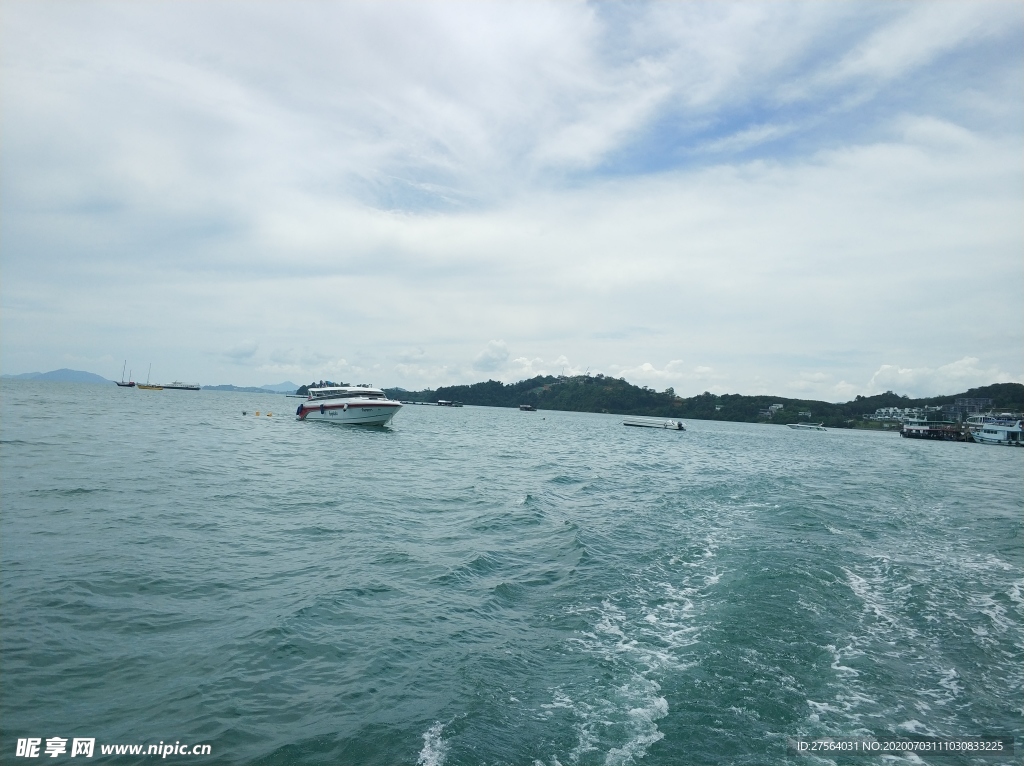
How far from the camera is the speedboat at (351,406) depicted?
5753 cm

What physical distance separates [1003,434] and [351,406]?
116385 mm

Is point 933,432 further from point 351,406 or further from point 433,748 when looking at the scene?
point 433,748

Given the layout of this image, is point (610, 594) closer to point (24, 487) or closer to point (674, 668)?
point (674, 668)

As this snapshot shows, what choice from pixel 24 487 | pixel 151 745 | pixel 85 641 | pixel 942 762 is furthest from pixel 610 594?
pixel 24 487

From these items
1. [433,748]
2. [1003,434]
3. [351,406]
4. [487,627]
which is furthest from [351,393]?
[1003,434]

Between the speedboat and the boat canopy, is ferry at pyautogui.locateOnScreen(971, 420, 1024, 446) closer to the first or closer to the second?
the speedboat

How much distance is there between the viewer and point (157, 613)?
10344 mm

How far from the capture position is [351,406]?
5809 cm

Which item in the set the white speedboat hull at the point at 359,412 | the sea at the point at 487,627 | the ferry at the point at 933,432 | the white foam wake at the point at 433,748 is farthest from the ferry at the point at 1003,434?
the white foam wake at the point at 433,748

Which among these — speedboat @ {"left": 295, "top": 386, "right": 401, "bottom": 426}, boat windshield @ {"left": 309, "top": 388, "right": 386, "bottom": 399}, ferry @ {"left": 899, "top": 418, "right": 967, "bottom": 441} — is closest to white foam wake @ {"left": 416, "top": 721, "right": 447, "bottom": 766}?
speedboat @ {"left": 295, "top": 386, "right": 401, "bottom": 426}

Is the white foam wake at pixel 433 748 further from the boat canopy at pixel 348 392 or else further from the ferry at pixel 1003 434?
the ferry at pixel 1003 434

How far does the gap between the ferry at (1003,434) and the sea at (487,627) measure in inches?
4119

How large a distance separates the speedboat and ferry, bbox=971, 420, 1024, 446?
363ft

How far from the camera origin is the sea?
7031 mm
